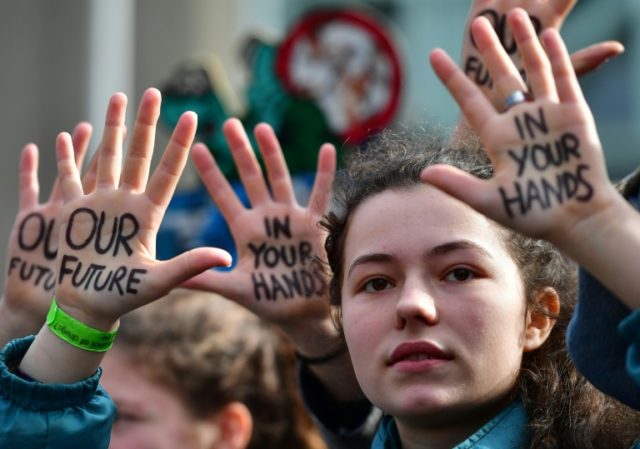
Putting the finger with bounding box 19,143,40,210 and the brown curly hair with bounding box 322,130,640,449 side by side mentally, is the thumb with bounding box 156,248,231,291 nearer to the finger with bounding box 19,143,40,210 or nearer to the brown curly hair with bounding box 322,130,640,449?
the brown curly hair with bounding box 322,130,640,449

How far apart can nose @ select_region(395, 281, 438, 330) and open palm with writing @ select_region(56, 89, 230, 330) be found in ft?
1.13

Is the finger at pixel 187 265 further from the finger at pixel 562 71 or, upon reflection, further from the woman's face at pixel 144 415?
the woman's face at pixel 144 415

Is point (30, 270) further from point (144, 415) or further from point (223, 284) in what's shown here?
point (144, 415)

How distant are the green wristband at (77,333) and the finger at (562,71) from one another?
91 cm

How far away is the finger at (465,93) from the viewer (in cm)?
189

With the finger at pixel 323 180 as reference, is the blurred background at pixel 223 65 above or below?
below

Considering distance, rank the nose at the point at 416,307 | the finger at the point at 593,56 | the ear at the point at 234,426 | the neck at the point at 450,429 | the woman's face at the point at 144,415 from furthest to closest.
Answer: the ear at the point at 234,426, the woman's face at the point at 144,415, the finger at the point at 593,56, the neck at the point at 450,429, the nose at the point at 416,307

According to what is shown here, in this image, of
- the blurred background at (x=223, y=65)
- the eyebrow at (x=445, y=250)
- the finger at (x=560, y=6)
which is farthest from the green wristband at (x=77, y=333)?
the blurred background at (x=223, y=65)

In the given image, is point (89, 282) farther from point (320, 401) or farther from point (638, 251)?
point (638, 251)

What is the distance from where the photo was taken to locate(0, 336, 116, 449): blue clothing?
7.11 ft

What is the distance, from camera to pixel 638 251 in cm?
173

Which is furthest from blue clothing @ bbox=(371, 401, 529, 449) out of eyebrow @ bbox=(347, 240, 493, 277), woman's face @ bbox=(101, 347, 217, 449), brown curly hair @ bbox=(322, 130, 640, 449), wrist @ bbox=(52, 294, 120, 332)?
woman's face @ bbox=(101, 347, 217, 449)

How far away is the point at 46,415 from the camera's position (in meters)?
2.18

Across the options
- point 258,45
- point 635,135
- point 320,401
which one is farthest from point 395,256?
point 635,135
